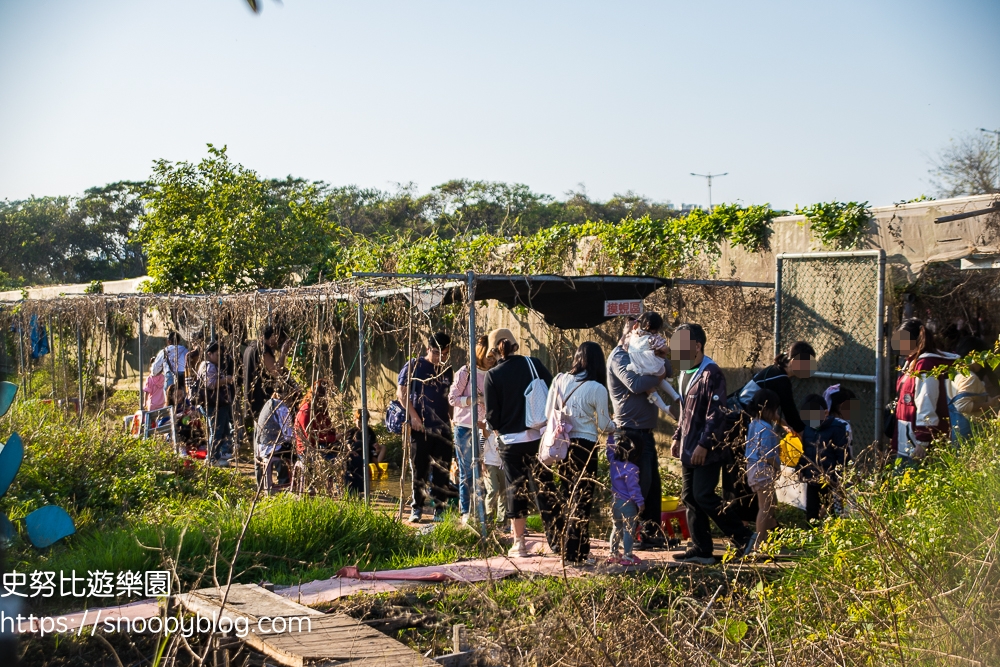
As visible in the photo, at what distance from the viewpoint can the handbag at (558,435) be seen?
6.03m

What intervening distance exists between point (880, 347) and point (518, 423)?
10.5ft

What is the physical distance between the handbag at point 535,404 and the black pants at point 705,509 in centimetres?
115

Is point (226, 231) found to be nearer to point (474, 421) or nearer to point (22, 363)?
point (22, 363)

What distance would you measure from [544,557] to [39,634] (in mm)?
3354

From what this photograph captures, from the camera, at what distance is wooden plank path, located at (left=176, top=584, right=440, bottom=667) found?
4.15m

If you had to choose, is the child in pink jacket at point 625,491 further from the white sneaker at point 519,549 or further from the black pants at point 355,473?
the black pants at point 355,473

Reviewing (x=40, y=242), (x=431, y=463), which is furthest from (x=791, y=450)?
(x=40, y=242)

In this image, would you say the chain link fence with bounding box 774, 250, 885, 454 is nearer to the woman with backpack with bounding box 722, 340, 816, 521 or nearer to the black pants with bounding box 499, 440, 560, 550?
the woman with backpack with bounding box 722, 340, 816, 521

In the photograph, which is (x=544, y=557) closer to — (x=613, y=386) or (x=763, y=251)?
(x=613, y=386)

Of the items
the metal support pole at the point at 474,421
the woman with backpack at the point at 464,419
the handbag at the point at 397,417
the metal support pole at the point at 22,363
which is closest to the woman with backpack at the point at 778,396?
Result: the metal support pole at the point at 474,421

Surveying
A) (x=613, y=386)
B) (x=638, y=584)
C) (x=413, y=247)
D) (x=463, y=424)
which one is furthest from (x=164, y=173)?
(x=638, y=584)

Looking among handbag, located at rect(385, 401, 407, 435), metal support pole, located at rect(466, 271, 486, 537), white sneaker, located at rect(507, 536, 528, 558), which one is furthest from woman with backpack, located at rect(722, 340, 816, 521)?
handbag, located at rect(385, 401, 407, 435)

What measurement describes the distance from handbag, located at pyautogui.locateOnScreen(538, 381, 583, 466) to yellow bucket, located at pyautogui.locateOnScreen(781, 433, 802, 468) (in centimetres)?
155

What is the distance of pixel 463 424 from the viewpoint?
297 inches
